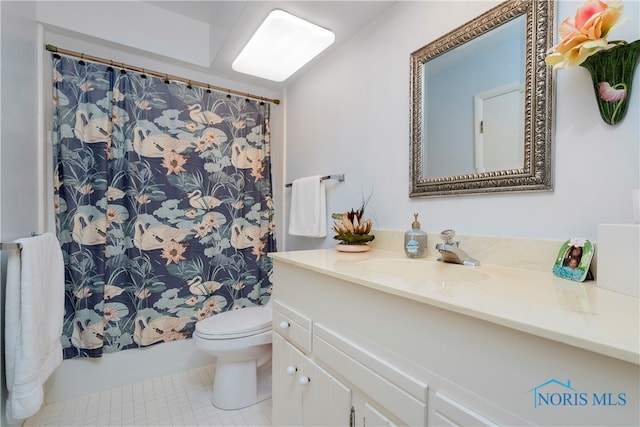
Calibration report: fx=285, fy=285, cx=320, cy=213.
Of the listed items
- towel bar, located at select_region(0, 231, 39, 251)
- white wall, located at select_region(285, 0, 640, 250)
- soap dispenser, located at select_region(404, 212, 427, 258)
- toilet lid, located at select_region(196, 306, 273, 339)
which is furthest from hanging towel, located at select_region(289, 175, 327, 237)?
towel bar, located at select_region(0, 231, 39, 251)

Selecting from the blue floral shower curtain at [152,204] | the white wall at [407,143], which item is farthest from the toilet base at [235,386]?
the white wall at [407,143]

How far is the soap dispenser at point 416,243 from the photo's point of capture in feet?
3.78

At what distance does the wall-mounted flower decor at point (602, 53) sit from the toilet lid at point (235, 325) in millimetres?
1628

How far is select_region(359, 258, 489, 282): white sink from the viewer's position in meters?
0.93

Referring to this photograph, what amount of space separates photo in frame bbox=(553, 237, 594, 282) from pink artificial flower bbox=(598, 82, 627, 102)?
0.38 meters

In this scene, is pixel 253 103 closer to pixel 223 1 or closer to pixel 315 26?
pixel 223 1

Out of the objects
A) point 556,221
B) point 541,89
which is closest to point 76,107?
point 541,89

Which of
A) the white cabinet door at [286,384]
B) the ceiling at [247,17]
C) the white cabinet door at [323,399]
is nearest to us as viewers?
the white cabinet door at [323,399]

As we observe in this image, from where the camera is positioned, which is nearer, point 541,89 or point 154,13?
point 541,89

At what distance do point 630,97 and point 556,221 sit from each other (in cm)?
36

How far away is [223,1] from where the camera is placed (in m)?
1.73

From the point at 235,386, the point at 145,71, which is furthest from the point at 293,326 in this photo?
the point at 145,71

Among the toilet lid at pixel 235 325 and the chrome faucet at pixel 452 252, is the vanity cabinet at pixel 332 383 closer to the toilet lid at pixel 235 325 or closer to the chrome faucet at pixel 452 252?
the toilet lid at pixel 235 325

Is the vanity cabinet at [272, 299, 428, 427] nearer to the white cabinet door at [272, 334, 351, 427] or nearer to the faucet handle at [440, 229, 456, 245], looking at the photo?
the white cabinet door at [272, 334, 351, 427]
